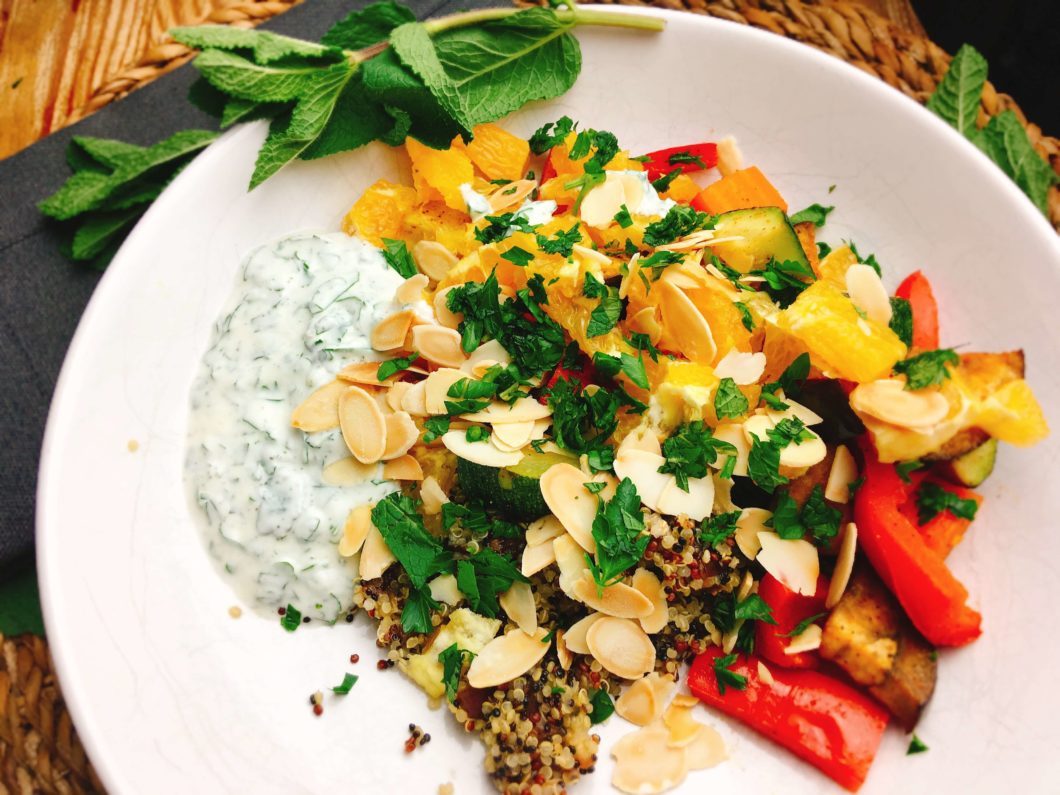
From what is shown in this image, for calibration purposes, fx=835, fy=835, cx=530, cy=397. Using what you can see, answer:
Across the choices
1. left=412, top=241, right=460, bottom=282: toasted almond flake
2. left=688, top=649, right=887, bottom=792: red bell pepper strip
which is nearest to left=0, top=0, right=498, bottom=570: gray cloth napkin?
left=412, top=241, right=460, bottom=282: toasted almond flake

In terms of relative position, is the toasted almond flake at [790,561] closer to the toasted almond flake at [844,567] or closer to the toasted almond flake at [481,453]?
the toasted almond flake at [844,567]

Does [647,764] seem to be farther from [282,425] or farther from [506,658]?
[282,425]

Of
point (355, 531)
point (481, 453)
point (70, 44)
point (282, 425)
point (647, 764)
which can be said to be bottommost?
point (647, 764)

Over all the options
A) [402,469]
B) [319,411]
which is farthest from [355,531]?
[319,411]

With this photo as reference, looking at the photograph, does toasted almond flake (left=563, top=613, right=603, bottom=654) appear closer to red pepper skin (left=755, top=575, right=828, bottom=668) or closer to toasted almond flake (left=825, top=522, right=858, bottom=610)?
red pepper skin (left=755, top=575, right=828, bottom=668)

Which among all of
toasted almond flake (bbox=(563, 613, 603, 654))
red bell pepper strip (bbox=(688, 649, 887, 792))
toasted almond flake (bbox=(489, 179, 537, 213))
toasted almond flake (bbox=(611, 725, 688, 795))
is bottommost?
toasted almond flake (bbox=(611, 725, 688, 795))

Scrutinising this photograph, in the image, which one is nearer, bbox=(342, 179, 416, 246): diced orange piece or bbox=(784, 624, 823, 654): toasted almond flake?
bbox=(784, 624, 823, 654): toasted almond flake
